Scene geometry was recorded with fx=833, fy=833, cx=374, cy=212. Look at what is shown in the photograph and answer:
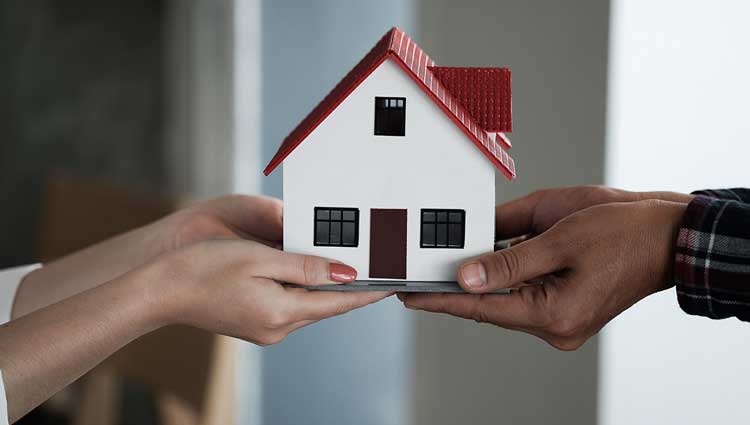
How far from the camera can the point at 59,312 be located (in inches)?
32.6

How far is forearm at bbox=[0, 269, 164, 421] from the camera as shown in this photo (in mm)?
782

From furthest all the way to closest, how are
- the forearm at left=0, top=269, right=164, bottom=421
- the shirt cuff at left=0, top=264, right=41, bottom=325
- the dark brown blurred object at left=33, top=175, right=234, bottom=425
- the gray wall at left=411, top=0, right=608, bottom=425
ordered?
the dark brown blurred object at left=33, top=175, right=234, bottom=425, the gray wall at left=411, top=0, right=608, bottom=425, the shirt cuff at left=0, top=264, right=41, bottom=325, the forearm at left=0, top=269, right=164, bottom=421

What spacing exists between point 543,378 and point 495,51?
23.2 inches

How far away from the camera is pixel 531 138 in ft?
4.79

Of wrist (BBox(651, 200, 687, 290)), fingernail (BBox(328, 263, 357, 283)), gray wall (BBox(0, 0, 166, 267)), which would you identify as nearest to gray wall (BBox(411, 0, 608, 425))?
wrist (BBox(651, 200, 687, 290))

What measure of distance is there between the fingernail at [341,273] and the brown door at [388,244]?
44 millimetres

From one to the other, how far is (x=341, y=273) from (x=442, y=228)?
0.13 meters

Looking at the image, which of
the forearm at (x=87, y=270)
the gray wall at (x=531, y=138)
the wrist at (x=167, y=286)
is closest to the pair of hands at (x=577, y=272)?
the wrist at (x=167, y=286)

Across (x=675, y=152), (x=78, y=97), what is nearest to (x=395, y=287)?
(x=675, y=152)

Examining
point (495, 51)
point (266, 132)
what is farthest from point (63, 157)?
point (495, 51)

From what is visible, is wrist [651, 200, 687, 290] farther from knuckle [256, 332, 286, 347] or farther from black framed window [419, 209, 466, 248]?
knuckle [256, 332, 286, 347]

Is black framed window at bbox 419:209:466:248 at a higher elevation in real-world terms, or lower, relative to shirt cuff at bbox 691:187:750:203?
lower

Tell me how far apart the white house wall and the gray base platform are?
15 mm

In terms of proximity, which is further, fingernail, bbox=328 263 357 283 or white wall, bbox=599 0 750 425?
white wall, bbox=599 0 750 425
